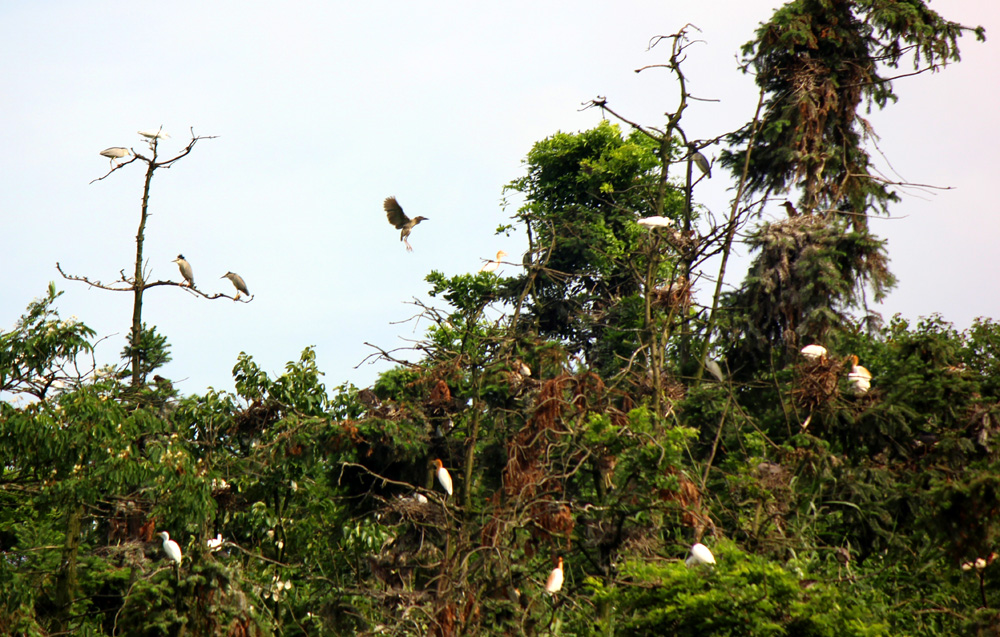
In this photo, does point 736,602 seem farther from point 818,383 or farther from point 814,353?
point 814,353

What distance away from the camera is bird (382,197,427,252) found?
12477mm

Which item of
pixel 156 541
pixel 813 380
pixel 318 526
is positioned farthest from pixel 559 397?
pixel 318 526

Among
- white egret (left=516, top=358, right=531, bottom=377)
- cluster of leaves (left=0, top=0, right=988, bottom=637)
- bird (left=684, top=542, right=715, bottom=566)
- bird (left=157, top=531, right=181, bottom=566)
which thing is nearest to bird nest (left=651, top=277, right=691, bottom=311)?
cluster of leaves (left=0, top=0, right=988, bottom=637)

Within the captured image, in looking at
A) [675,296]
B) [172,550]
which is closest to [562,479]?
[675,296]

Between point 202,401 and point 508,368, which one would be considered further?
point 202,401

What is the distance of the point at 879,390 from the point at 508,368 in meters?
4.83

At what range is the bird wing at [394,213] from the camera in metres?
12.5

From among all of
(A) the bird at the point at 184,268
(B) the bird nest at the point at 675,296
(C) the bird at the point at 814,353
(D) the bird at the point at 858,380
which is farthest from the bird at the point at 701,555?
(A) the bird at the point at 184,268

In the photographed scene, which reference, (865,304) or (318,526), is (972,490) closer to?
(865,304)

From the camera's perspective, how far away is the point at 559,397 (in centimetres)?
793

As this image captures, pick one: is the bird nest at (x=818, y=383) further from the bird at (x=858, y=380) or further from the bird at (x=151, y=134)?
the bird at (x=151, y=134)

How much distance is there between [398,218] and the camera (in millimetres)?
12562

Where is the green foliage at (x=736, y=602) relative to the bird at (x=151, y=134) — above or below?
below

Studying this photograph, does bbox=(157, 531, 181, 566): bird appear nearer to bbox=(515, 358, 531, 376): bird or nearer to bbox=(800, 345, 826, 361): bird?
bbox=(515, 358, 531, 376): bird
